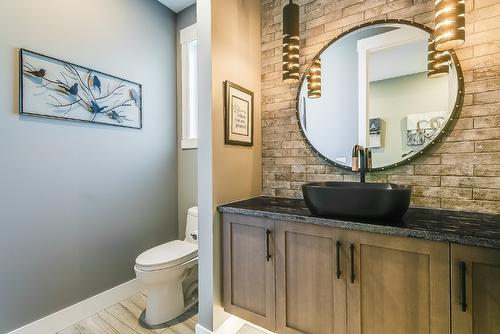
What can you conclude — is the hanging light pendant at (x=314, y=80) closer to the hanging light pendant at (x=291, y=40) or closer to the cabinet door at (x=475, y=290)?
the hanging light pendant at (x=291, y=40)

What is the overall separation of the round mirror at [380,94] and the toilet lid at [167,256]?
1.33 meters

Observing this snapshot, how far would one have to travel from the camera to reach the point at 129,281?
2295 mm

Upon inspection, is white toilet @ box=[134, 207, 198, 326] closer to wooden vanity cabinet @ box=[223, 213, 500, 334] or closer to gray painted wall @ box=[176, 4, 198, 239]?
wooden vanity cabinet @ box=[223, 213, 500, 334]

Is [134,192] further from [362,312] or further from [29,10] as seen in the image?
[362,312]

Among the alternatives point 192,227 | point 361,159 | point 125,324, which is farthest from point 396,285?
point 125,324

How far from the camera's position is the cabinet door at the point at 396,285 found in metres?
1.04

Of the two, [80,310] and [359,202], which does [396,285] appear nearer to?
[359,202]

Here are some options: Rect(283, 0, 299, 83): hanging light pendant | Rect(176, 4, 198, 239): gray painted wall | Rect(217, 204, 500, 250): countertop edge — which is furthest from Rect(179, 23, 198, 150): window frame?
Rect(217, 204, 500, 250): countertop edge

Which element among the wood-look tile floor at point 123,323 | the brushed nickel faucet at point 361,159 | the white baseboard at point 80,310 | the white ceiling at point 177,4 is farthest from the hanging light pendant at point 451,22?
→ the white baseboard at point 80,310

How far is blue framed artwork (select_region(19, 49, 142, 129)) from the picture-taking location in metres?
1.70

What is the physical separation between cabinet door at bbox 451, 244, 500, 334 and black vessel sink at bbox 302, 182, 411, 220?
255 mm

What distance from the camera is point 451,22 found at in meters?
1.18

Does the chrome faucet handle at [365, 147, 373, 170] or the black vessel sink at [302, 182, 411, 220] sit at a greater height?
the chrome faucet handle at [365, 147, 373, 170]

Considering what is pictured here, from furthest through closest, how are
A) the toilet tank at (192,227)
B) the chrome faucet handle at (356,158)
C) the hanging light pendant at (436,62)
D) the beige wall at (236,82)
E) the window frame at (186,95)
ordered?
the window frame at (186,95), the toilet tank at (192,227), the beige wall at (236,82), the chrome faucet handle at (356,158), the hanging light pendant at (436,62)
